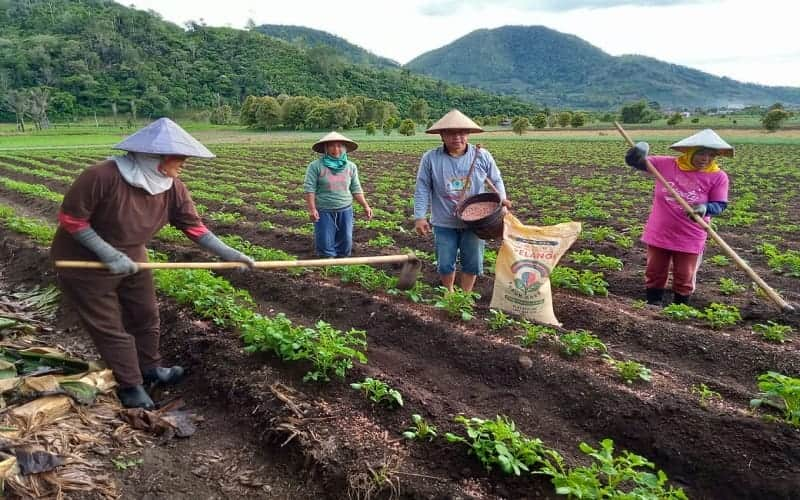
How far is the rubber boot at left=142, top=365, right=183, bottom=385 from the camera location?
160 inches

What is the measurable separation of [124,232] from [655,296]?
5231mm

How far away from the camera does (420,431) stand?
312 centimetres

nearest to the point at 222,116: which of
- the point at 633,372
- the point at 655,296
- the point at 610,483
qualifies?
the point at 655,296

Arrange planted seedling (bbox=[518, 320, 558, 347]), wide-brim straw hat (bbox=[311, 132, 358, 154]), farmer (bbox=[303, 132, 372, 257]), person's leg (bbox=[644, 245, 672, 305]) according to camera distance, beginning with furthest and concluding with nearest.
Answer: farmer (bbox=[303, 132, 372, 257]) → wide-brim straw hat (bbox=[311, 132, 358, 154]) → person's leg (bbox=[644, 245, 672, 305]) → planted seedling (bbox=[518, 320, 558, 347])

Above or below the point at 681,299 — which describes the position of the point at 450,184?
above

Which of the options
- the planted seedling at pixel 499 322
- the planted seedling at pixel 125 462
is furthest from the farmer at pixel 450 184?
the planted seedling at pixel 125 462

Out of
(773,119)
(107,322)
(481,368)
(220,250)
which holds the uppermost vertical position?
(773,119)

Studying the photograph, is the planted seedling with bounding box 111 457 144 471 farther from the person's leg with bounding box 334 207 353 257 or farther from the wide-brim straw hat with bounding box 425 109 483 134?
the person's leg with bounding box 334 207 353 257

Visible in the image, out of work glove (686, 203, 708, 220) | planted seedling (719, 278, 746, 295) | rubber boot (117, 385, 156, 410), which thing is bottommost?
rubber boot (117, 385, 156, 410)

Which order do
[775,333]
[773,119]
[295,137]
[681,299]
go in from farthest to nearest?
[295,137] → [773,119] → [681,299] → [775,333]

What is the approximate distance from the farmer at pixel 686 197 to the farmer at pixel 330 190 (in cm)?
327

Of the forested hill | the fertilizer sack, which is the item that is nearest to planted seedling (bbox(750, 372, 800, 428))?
the fertilizer sack

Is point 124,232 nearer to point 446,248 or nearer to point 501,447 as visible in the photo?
point 501,447

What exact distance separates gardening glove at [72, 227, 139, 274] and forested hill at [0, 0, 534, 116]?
277 feet
